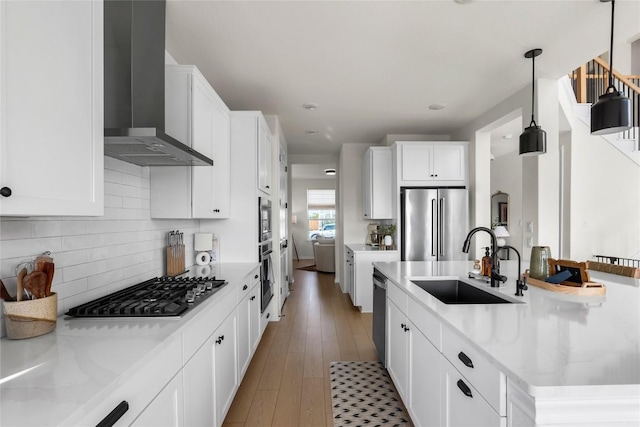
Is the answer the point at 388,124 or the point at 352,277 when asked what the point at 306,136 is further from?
the point at 352,277

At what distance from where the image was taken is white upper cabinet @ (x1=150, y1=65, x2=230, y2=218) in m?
2.30

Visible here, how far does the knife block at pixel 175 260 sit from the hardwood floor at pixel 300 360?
1048 millimetres

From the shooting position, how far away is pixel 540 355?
39.0 inches

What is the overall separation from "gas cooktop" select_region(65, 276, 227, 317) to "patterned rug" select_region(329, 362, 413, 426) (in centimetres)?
120

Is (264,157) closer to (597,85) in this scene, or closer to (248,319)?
(248,319)

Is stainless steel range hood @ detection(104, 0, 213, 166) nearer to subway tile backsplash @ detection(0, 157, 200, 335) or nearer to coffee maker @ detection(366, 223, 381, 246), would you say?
subway tile backsplash @ detection(0, 157, 200, 335)

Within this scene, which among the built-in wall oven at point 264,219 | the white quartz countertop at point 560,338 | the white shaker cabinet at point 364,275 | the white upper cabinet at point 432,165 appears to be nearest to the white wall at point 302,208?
the white shaker cabinet at point 364,275

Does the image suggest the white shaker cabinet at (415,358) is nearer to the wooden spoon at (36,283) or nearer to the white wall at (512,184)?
the wooden spoon at (36,283)

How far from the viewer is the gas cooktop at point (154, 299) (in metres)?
1.49

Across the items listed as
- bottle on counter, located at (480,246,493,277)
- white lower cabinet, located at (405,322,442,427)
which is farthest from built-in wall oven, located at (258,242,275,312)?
bottle on counter, located at (480,246,493,277)

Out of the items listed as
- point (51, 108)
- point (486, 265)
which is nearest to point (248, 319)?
point (486, 265)

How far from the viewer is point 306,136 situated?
5465 millimetres

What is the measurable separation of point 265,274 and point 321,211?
25.6ft

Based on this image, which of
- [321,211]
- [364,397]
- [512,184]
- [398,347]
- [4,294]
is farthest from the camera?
[321,211]
